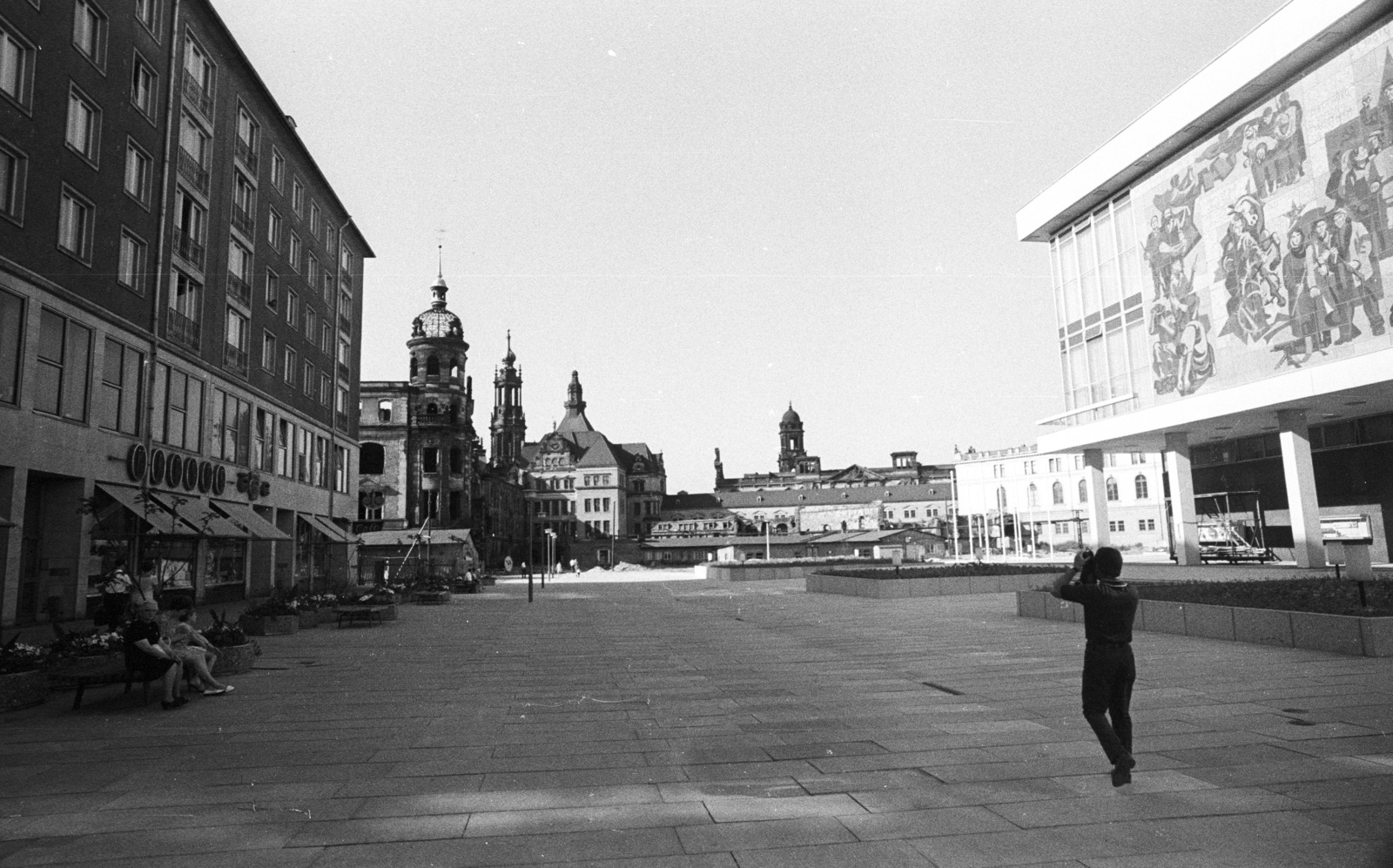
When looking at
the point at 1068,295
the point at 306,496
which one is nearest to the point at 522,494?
the point at 306,496

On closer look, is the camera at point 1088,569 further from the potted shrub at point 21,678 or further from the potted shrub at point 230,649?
the potted shrub at point 21,678

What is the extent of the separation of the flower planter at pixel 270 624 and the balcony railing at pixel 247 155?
21.9m

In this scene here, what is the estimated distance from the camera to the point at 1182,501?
1622 inches

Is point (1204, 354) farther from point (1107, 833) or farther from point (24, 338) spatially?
point (24, 338)

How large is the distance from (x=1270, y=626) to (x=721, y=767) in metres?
11.5

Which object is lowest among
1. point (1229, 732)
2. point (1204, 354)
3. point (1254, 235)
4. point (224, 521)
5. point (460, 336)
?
point (1229, 732)

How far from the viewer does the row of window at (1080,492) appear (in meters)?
101

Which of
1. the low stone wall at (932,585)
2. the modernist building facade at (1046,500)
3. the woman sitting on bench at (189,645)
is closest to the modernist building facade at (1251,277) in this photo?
the low stone wall at (932,585)

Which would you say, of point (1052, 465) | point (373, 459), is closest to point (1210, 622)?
point (373, 459)

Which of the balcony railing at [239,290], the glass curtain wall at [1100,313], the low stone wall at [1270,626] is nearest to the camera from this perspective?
the low stone wall at [1270,626]

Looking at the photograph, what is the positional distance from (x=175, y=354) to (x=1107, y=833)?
1196 inches

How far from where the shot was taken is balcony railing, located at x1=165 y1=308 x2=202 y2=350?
92.0 ft

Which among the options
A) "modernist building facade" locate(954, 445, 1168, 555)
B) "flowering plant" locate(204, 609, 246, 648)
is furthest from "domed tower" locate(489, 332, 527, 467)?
"flowering plant" locate(204, 609, 246, 648)

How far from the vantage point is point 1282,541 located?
1945 inches
